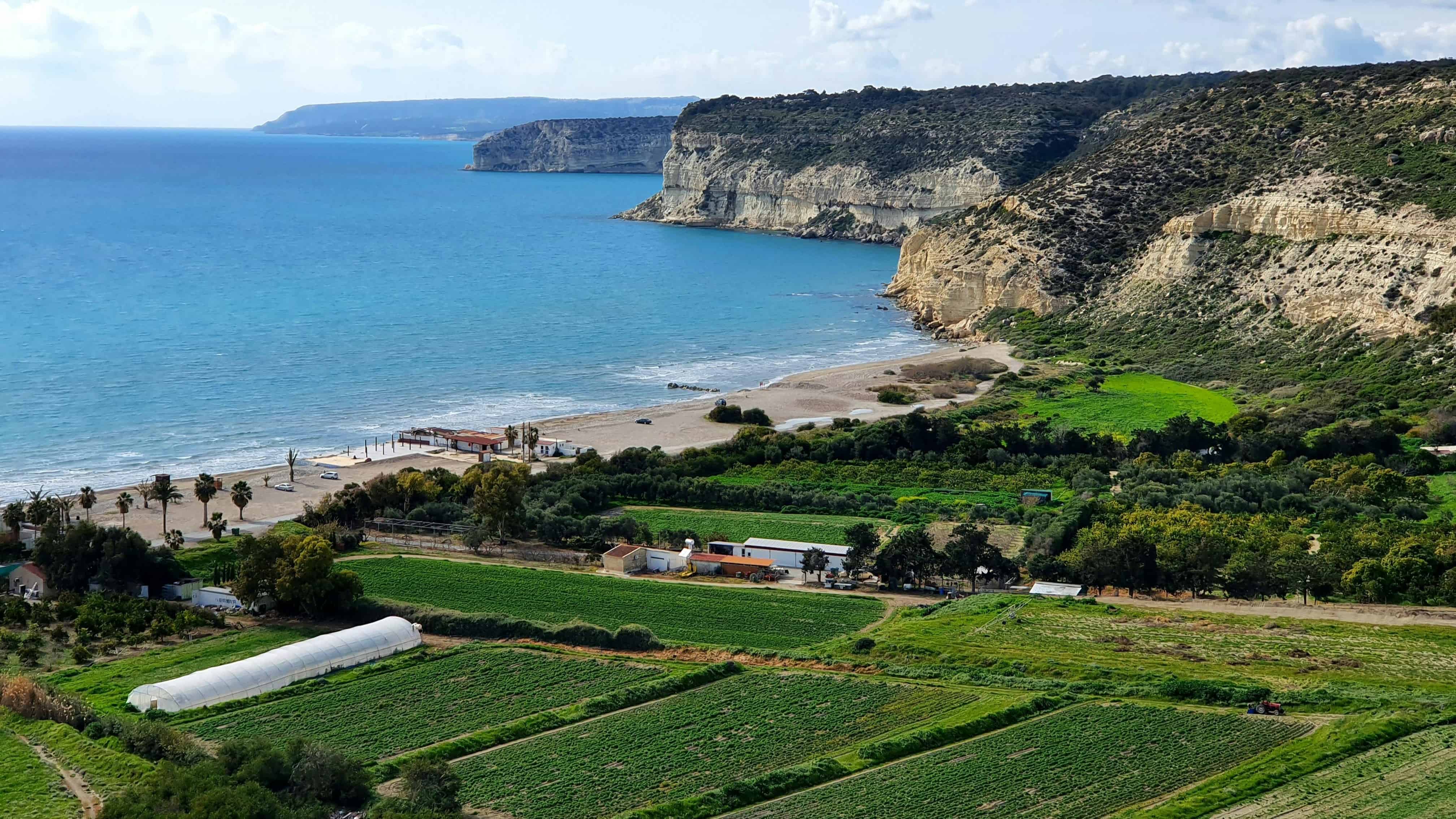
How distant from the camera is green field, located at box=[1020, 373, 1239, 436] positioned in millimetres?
64938

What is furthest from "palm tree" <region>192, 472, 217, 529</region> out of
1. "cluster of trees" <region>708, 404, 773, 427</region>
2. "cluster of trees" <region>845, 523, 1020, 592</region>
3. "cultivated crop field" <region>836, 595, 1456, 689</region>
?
"cluster of trees" <region>708, 404, 773, 427</region>

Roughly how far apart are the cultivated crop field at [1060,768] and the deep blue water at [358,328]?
40396 mm

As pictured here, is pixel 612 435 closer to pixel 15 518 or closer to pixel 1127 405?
pixel 1127 405

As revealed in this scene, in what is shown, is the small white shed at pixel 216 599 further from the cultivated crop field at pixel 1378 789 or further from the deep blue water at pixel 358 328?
the cultivated crop field at pixel 1378 789

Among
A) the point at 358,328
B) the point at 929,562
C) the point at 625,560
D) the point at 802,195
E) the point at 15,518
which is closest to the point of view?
the point at 929,562

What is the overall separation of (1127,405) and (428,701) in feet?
149

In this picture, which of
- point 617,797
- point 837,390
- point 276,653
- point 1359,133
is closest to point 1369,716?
point 617,797

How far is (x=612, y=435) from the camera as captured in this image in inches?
2616

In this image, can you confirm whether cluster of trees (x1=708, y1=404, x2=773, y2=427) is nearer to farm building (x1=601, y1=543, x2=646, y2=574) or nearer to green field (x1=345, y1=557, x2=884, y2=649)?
farm building (x1=601, y1=543, x2=646, y2=574)

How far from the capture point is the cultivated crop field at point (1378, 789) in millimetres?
24344

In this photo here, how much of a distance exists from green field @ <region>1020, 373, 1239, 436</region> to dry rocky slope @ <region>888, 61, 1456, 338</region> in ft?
30.0

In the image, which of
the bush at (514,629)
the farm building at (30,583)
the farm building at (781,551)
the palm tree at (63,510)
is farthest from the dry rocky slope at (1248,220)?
the farm building at (30,583)

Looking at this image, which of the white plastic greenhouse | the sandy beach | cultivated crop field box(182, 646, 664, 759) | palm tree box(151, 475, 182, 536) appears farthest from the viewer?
the sandy beach

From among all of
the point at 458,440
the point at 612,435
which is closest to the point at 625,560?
the point at 458,440
